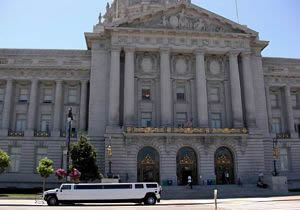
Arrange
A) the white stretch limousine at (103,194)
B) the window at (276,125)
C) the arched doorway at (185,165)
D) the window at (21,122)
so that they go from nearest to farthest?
the white stretch limousine at (103,194) → the arched doorway at (185,165) → the window at (21,122) → the window at (276,125)

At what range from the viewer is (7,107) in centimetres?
4741

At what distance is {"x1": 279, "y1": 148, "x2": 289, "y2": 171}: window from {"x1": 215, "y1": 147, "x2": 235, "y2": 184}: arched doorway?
30.7 feet

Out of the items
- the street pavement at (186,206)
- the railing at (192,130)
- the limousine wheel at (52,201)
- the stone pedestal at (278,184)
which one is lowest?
the street pavement at (186,206)

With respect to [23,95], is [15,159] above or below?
below

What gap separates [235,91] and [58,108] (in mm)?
26391

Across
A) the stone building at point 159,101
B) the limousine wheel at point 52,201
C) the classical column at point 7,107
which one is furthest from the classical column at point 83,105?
the limousine wheel at point 52,201

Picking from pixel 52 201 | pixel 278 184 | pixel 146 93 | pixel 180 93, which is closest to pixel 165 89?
pixel 146 93

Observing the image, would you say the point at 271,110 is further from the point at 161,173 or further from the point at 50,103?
the point at 50,103

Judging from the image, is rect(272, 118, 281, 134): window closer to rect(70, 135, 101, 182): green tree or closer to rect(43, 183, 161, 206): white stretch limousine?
rect(70, 135, 101, 182): green tree

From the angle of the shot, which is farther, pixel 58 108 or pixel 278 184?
pixel 58 108

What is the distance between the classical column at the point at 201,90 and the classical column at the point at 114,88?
38.2 ft

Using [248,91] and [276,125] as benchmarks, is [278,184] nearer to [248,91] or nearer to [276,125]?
[248,91]

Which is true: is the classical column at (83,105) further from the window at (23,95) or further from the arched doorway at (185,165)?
the arched doorway at (185,165)

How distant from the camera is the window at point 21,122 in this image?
1901 inches
